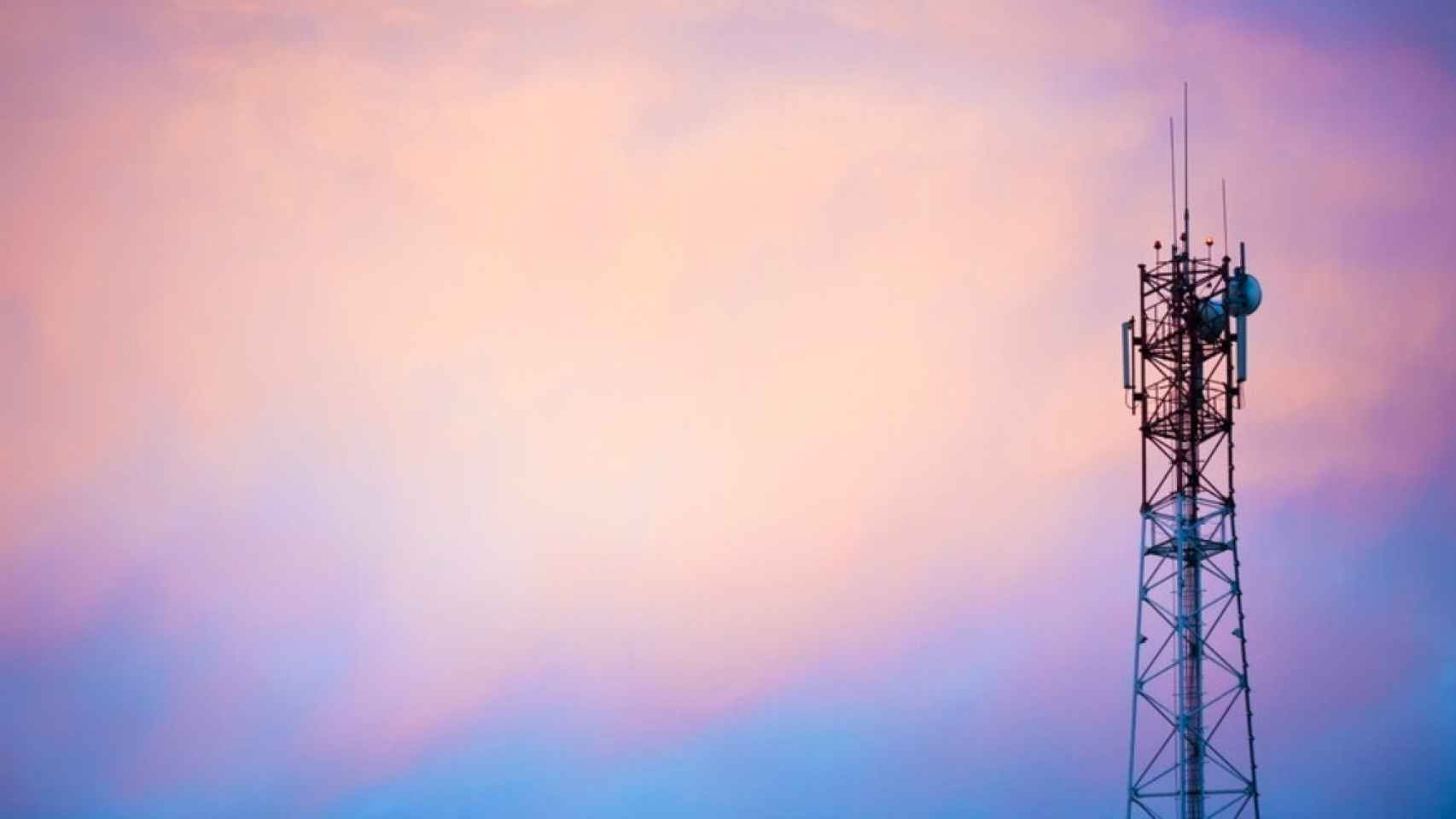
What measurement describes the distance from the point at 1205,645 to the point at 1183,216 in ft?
48.3

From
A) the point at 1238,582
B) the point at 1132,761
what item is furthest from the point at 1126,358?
the point at 1132,761

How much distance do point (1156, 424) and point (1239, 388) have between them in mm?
2951

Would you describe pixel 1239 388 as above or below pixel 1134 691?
above

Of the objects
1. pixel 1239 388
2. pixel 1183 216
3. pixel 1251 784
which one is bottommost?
pixel 1251 784

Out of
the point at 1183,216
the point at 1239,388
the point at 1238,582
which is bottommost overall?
the point at 1238,582

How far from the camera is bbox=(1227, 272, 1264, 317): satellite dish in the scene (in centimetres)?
8350

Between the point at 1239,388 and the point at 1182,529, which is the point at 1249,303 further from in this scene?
the point at 1182,529

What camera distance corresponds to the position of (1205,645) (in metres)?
82.2

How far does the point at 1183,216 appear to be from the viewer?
282 ft

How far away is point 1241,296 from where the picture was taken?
8356 cm

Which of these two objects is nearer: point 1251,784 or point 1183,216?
point 1251,784

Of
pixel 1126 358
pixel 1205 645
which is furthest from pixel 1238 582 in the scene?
pixel 1126 358

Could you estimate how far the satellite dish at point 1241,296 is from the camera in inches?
3287

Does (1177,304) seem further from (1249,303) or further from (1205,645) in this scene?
(1205,645)
